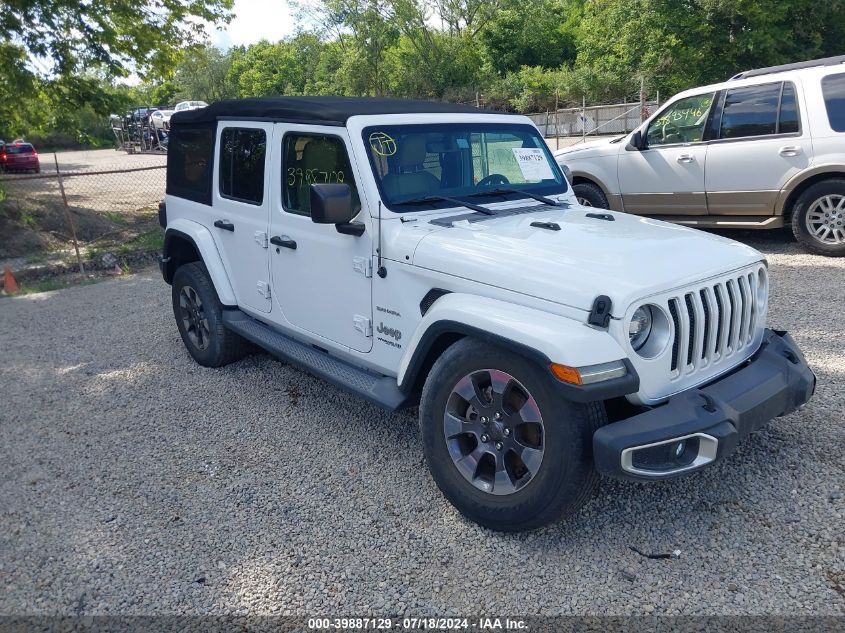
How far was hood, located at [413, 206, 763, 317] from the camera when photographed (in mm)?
2768

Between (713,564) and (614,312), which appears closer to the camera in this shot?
(614,312)

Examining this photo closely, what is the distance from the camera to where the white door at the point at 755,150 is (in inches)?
287

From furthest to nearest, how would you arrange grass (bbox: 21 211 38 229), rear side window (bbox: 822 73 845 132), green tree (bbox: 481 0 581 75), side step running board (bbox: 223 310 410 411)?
1. green tree (bbox: 481 0 581 75)
2. grass (bbox: 21 211 38 229)
3. rear side window (bbox: 822 73 845 132)
4. side step running board (bbox: 223 310 410 411)

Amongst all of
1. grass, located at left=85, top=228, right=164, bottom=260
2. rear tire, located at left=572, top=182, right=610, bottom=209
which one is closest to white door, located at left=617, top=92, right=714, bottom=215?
rear tire, located at left=572, top=182, right=610, bottom=209

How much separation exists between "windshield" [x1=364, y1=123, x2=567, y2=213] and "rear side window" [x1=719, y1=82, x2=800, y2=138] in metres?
4.31

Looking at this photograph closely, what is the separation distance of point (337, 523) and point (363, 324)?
106cm

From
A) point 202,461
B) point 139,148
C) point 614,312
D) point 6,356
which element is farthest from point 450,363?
point 139,148

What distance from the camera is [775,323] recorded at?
560cm

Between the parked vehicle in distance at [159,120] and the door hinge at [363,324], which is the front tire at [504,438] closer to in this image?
the door hinge at [363,324]

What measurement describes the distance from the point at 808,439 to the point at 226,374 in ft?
13.1

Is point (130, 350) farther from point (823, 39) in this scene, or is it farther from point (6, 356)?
point (823, 39)

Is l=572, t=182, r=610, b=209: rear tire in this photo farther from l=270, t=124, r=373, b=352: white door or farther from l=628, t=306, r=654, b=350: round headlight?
l=628, t=306, r=654, b=350: round headlight

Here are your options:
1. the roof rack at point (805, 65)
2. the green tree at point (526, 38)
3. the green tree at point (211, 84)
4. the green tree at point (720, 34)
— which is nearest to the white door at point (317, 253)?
the roof rack at point (805, 65)

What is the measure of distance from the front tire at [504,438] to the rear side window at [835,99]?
6.10 m
